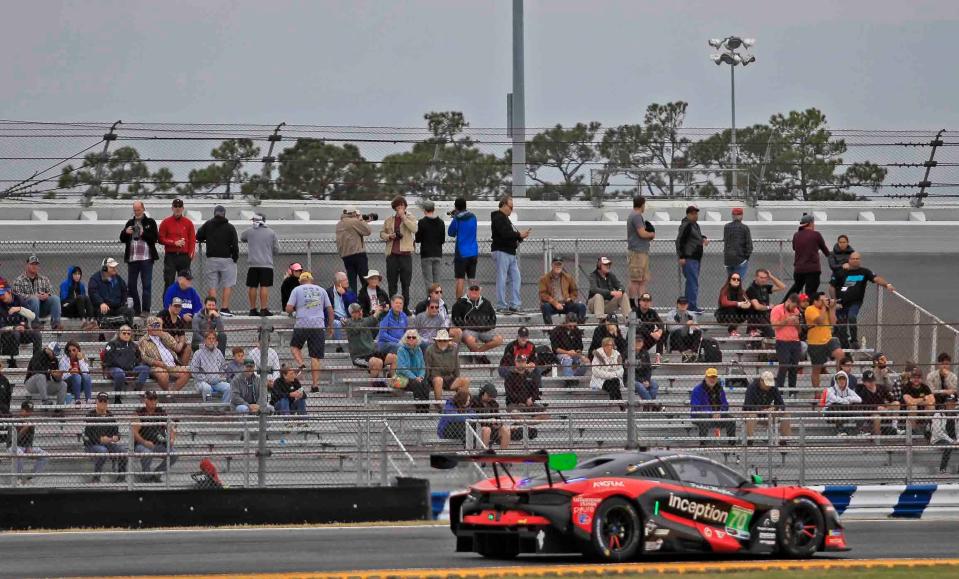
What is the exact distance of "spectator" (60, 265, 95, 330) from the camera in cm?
2247

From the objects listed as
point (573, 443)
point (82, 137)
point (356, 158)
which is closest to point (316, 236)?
point (356, 158)

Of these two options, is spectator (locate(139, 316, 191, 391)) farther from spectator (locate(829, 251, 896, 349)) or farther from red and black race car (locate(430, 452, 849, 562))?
spectator (locate(829, 251, 896, 349))

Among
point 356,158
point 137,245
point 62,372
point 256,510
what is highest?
point 356,158

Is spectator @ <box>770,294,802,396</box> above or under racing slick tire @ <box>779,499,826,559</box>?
above

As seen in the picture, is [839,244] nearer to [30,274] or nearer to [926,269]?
[926,269]

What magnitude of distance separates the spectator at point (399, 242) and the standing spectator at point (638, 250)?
315cm

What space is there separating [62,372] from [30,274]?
14.2 ft

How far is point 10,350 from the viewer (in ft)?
65.4

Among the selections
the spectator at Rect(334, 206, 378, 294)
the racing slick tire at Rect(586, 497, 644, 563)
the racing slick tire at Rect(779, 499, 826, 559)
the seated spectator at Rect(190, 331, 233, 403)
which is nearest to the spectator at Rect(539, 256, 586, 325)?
the spectator at Rect(334, 206, 378, 294)

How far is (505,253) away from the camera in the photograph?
24328mm

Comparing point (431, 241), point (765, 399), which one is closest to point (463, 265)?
point (431, 241)

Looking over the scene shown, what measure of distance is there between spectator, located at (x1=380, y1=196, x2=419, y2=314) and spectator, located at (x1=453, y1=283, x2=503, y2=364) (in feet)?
6.31

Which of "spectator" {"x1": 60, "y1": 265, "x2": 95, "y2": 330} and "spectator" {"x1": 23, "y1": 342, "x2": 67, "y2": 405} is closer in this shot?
"spectator" {"x1": 23, "y1": 342, "x2": 67, "y2": 405}

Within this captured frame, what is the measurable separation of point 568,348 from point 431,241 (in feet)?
14.3
